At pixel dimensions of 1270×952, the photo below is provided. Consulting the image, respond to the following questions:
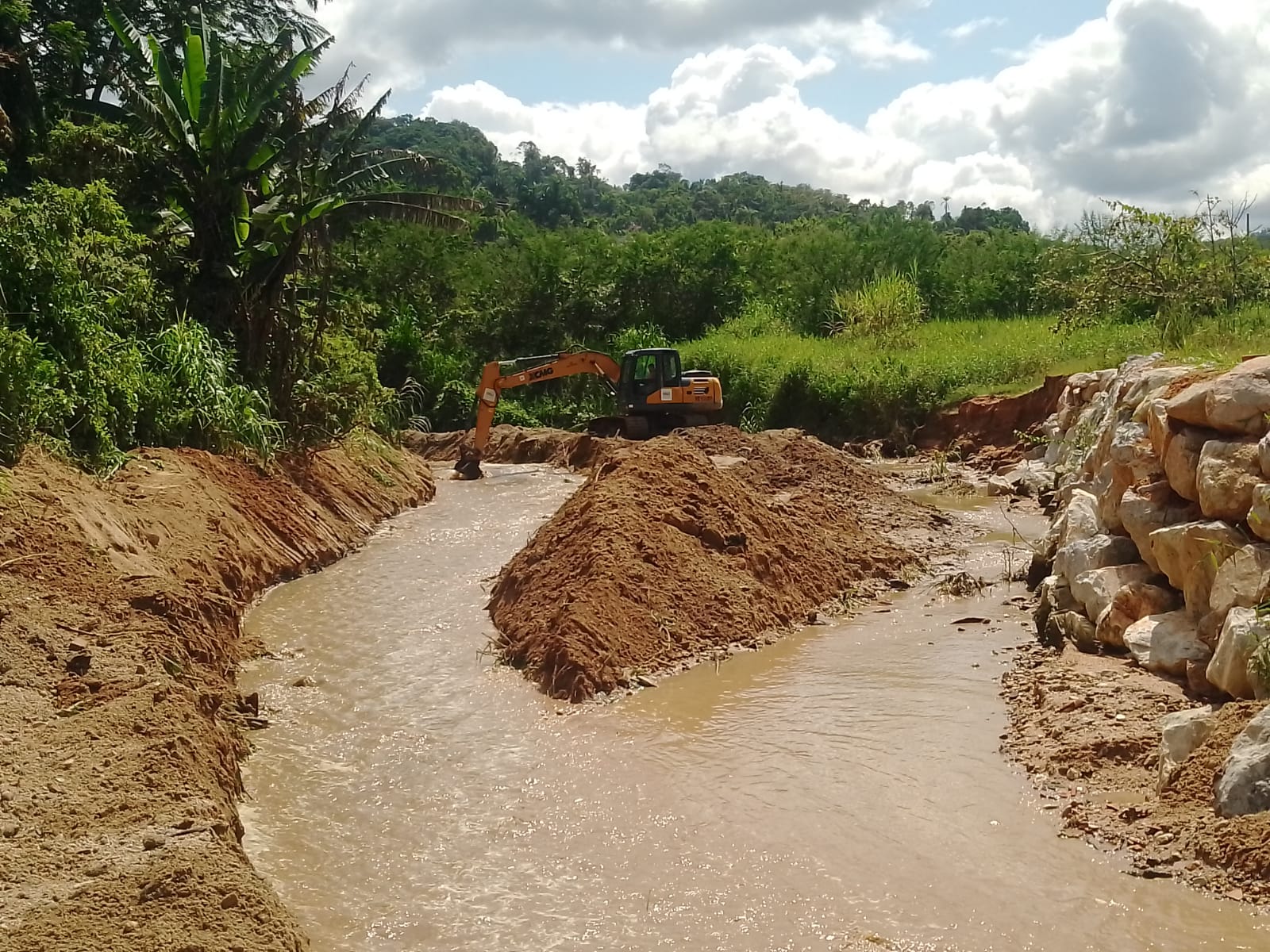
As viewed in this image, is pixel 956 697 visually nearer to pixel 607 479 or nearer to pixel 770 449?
pixel 607 479

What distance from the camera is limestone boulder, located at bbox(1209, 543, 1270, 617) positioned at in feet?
23.0

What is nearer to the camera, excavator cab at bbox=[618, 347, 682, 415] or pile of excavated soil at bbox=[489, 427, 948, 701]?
pile of excavated soil at bbox=[489, 427, 948, 701]

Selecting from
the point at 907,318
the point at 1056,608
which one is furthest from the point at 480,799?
the point at 907,318

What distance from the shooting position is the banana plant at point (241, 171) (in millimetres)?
16719

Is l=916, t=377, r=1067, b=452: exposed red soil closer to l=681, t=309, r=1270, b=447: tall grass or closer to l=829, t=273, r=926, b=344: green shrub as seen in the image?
l=681, t=309, r=1270, b=447: tall grass

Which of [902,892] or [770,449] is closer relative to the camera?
[902,892]

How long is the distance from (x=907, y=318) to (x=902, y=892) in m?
27.0

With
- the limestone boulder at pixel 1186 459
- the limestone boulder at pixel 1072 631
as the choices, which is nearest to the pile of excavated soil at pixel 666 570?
the limestone boulder at pixel 1072 631

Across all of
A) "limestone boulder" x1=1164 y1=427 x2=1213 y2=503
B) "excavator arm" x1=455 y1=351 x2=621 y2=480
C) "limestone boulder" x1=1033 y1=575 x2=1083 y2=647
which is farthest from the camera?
"excavator arm" x1=455 y1=351 x2=621 y2=480

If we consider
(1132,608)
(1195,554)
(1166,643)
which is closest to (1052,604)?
(1132,608)

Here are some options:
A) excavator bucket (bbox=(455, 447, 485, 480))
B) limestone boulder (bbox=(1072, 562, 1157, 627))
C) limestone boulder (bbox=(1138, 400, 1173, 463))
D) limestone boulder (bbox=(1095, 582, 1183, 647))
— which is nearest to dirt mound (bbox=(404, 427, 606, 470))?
excavator bucket (bbox=(455, 447, 485, 480))

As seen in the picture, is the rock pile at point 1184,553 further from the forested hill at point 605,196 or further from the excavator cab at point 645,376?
the forested hill at point 605,196

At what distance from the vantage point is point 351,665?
31.7 ft

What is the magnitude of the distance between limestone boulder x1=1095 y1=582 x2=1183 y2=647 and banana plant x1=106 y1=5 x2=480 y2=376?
41.7 feet
